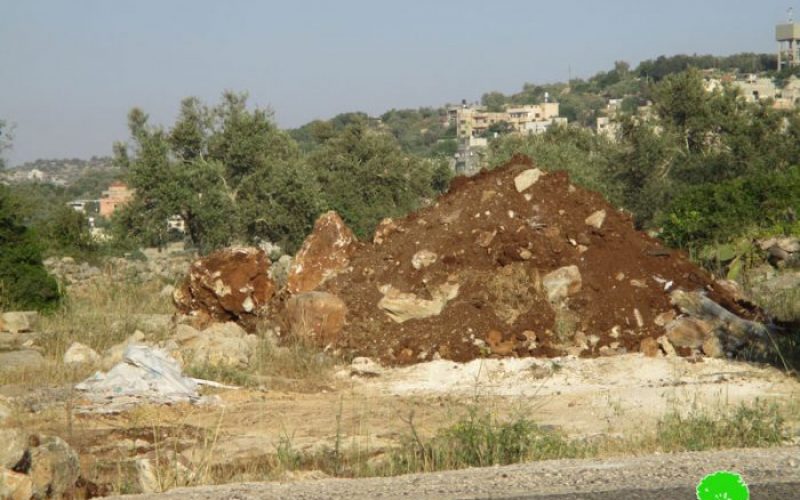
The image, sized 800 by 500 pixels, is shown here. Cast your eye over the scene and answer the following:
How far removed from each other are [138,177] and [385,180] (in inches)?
354

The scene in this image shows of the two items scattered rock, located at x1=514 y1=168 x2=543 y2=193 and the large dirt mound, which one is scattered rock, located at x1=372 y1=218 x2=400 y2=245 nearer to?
the large dirt mound

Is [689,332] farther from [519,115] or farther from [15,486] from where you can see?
[519,115]

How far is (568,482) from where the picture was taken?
565 cm

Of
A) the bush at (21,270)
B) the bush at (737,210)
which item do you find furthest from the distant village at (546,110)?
the bush at (21,270)

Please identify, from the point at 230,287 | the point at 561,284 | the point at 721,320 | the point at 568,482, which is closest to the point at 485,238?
the point at 561,284

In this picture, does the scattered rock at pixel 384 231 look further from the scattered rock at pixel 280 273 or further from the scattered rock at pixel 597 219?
the scattered rock at pixel 597 219

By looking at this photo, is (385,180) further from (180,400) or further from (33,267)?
(180,400)

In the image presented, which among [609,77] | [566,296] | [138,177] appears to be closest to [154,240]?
[138,177]

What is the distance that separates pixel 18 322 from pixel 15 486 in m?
9.59

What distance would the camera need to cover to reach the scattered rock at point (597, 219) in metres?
14.6

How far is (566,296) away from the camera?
44.7 feet

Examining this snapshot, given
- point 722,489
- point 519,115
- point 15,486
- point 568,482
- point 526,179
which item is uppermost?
point 722,489

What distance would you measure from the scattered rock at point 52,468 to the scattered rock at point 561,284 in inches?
310

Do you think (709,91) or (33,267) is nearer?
(33,267)
